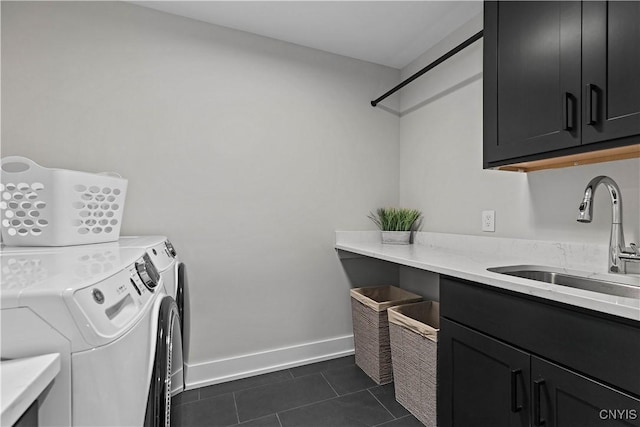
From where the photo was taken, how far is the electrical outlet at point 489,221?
1.82m

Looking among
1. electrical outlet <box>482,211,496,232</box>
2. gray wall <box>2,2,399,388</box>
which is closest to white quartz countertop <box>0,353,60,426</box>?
gray wall <box>2,2,399,388</box>

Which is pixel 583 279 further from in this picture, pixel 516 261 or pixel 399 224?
pixel 399 224

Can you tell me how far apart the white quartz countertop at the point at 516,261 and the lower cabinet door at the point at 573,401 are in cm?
15

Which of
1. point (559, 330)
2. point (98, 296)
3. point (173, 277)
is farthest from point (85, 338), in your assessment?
point (559, 330)

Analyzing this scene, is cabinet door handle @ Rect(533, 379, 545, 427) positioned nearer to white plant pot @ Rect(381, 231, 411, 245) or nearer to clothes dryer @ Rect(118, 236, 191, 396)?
clothes dryer @ Rect(118, 236, 191, 396)

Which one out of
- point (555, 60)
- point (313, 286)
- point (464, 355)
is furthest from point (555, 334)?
point (313, 286)

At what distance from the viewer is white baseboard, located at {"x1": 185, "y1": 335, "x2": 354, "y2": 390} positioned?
196 centimetres

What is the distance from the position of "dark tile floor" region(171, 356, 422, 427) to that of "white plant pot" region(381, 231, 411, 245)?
0.93 metres

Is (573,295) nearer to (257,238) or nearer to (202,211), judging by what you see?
(257,238)

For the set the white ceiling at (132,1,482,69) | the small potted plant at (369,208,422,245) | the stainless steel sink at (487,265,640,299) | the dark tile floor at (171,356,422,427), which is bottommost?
the dark tile floor at (171,356,422,427)

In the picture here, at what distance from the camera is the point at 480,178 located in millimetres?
1911

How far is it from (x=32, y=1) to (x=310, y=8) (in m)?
1.50

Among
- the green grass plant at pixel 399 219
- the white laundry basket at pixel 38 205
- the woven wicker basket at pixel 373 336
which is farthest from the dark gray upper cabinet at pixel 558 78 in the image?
the white laundry basket at pixel 38 205

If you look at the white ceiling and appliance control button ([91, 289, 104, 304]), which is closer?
appliance control button ([91, 289, 104, 304])
